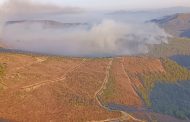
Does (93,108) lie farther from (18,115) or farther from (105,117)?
(18,115)

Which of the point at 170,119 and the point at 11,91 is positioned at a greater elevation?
the point at 11,91

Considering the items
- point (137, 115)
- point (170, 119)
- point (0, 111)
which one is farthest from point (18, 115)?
point (170, 119)

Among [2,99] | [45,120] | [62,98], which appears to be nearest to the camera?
[45,120]

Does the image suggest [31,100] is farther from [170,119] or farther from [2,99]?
[170,119]

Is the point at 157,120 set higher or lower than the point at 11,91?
lower

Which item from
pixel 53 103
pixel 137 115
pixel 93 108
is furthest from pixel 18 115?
pixel 137 115

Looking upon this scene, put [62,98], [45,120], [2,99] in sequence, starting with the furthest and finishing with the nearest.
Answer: [62,98] → [2,99] → [45,120]

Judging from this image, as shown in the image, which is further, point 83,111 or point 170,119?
point 170,119

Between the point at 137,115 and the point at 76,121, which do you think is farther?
the point at 137,115

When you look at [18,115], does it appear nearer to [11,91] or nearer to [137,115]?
[11,91]
